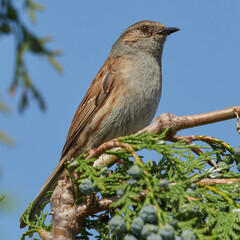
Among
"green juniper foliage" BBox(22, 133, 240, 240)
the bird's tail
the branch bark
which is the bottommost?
the bird's tail

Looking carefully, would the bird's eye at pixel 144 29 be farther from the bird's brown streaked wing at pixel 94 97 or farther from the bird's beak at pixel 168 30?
the bird's brown streaked wing at pixel 94 97

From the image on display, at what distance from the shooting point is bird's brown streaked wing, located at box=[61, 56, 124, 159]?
4176mm

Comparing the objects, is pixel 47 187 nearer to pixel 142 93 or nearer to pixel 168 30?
pixel 142 93

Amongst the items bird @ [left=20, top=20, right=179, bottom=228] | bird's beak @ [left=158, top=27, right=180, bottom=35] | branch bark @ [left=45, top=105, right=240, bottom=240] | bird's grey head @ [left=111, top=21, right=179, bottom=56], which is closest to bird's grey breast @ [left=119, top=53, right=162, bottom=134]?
bird @ [left=20, top=20, right=179, bottom=228]

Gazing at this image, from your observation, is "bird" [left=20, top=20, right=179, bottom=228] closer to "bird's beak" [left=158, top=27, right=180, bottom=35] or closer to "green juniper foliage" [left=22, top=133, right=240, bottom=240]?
"bird's beak" [left=158, top=27, right=180, bottom=35]

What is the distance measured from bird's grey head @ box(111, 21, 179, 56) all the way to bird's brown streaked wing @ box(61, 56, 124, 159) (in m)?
0.44

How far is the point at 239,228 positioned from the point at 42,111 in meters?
1.89

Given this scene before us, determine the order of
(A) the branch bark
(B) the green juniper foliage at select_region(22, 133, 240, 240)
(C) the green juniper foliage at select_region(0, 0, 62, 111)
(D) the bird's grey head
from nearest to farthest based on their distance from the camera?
(B) the green juniper foliage at select_region(22, 133, 240, 240) → (A) the branch bark → (C) the green juniper foliage at select_region(0, 0, 62, 111) → (D) the bird's grey head

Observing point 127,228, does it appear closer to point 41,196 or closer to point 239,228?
point 239,228

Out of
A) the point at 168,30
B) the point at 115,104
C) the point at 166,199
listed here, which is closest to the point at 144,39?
the point at 168,30

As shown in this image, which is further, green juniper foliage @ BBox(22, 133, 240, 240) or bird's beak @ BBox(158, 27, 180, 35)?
bird's beak @ BBox(158, 27, 180, 35)

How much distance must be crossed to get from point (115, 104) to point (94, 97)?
46cm

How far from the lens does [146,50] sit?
188 inches

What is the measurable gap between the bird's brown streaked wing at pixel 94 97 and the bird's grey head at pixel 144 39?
1.45ft
